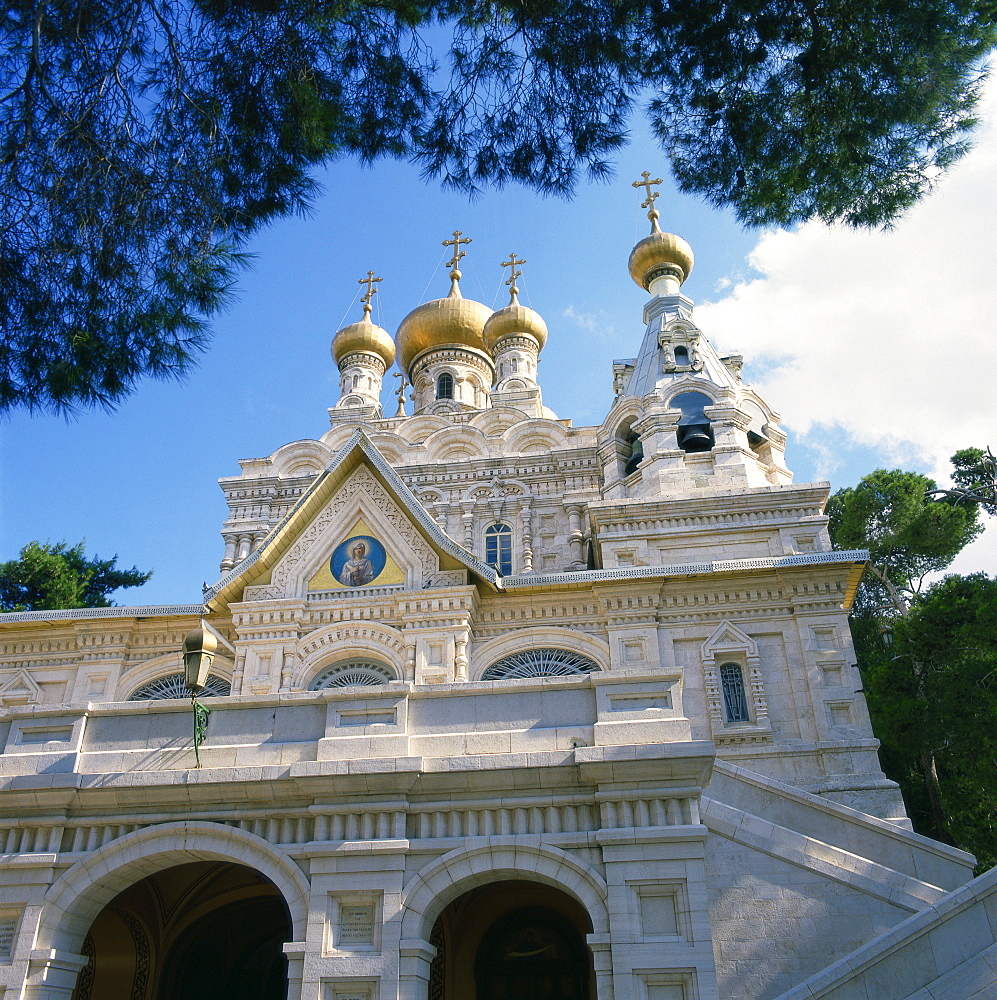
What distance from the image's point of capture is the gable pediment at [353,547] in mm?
14484

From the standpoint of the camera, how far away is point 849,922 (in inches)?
298

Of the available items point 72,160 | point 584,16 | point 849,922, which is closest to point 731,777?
point 849,922

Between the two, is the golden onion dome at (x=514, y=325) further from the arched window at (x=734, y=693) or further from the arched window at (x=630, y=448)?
the arched window at (x=734, y=693)

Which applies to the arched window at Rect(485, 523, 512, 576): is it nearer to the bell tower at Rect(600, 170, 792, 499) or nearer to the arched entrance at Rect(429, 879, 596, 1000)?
the bell tower at Rect(600, 170, 792, 499)

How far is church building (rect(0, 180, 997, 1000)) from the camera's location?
23.7ft

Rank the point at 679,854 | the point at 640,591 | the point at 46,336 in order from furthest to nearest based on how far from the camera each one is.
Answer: the point at 640,591 < the point at 46,336 < the point at 679,854

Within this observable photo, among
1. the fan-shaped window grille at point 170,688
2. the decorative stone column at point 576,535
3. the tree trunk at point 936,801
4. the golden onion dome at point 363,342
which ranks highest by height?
→ the golden onion dome at point 363,342

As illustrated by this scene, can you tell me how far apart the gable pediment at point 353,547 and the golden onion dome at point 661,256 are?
43.4 ft

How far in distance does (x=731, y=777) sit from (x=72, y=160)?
800 cm

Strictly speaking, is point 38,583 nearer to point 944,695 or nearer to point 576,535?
point 576,535

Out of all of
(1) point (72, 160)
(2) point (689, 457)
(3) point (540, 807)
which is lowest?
(3) point (540, 807)

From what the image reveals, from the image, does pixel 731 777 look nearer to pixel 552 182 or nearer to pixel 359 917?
pixel 359 917

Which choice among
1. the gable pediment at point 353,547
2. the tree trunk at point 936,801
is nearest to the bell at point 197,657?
the gable pediment at point 353,547

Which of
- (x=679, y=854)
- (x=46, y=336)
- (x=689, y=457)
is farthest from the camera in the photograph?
(x=689, y=457)
